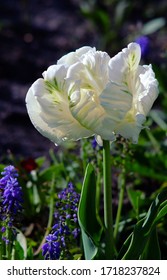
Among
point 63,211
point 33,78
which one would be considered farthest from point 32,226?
point 33,78

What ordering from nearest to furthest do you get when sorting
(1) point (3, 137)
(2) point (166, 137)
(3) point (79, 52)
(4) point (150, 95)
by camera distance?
(4) point (150, 95) < (3) point (79, 52) < (2) point (166, 137) < (1) point (3, 137)

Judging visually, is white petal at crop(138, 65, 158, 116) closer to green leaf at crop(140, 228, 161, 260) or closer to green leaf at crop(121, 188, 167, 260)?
green leaf at crop(121, 188, 167, 260)

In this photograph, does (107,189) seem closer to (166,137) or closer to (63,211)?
(63,211)

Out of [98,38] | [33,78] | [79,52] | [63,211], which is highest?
[98,38]

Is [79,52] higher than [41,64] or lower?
lower

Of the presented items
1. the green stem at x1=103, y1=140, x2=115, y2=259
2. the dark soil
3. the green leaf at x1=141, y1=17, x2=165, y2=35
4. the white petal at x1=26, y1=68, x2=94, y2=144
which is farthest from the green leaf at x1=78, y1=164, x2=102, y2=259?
the green leaf at x1=141, y1=17, x2=165, y2=35

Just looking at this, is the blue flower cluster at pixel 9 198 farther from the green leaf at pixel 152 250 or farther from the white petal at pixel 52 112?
the green leaf at pixel 152 250

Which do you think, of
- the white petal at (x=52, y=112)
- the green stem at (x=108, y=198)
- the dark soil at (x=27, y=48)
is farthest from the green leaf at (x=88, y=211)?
the dark soil at (x=27, y=48)
